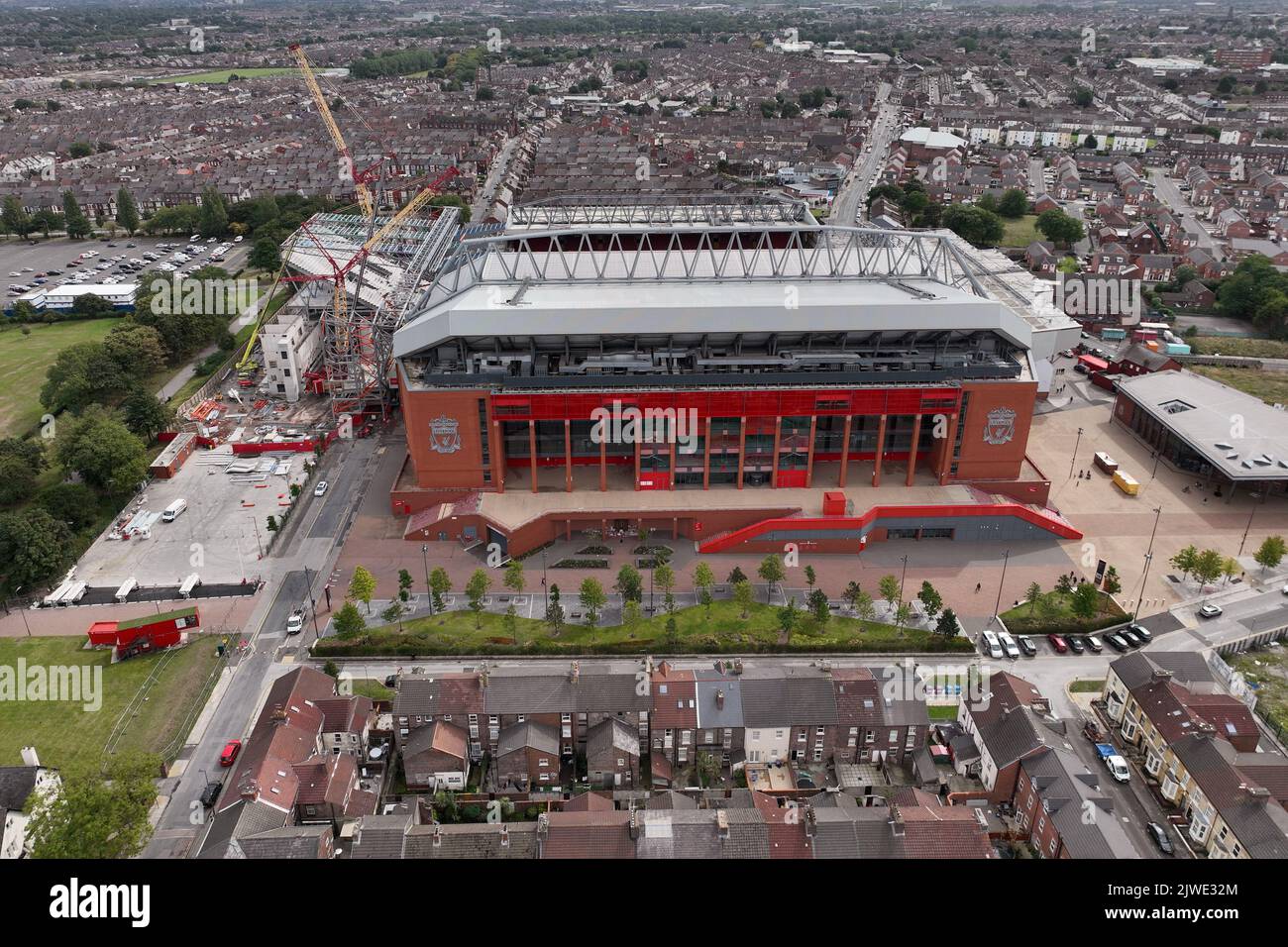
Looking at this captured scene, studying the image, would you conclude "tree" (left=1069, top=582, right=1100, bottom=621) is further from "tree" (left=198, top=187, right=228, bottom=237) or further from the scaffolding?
"tree" (left=198, top=187, right=228, bottom=237)

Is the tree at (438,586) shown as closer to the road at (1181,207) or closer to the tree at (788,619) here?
the tree at (788,619)

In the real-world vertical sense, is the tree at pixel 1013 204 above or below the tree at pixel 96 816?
above

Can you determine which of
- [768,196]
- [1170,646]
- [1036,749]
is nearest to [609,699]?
[1036,749]

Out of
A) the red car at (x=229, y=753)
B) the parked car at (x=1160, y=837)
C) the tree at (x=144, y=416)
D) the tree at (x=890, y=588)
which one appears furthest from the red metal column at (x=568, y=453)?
the parked car at (x=1160, y=837)

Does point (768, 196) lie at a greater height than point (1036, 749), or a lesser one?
greater

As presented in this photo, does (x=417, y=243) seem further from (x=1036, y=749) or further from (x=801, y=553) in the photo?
(x=1036, y=749)
